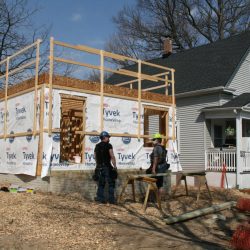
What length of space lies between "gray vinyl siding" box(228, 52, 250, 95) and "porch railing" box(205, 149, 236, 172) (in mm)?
3128

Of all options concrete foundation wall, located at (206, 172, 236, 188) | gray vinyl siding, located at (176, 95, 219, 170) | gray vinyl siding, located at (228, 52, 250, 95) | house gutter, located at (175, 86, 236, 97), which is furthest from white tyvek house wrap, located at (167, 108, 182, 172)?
gray vinyl siding, located at (228, 52, 250, 95)

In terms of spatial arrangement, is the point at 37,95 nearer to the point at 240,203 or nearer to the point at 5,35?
the point at 240,203

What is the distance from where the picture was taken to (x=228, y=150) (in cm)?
1748

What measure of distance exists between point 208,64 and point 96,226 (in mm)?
15649

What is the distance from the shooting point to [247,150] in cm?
1791

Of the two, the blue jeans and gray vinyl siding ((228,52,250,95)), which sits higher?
gray vinyl siding ((228,52,250,95))

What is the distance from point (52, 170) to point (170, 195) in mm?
4554

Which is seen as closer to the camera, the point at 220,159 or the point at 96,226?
the point at 96,226

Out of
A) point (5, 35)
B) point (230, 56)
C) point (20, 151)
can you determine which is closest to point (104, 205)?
point (20, 151)

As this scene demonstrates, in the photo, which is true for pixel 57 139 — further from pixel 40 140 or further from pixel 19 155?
pixel 19 155

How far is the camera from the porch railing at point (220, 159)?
1739 centimetres

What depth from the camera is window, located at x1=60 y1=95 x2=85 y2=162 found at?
11633 millimetres

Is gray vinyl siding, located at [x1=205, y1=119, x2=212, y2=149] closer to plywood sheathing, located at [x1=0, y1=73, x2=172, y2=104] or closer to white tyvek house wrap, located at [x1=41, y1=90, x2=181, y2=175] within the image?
white tyvek house wrap, located at [x1=41, y1=90, x2=181, y2=175]

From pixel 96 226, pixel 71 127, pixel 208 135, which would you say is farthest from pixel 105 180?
pixel 208 135
